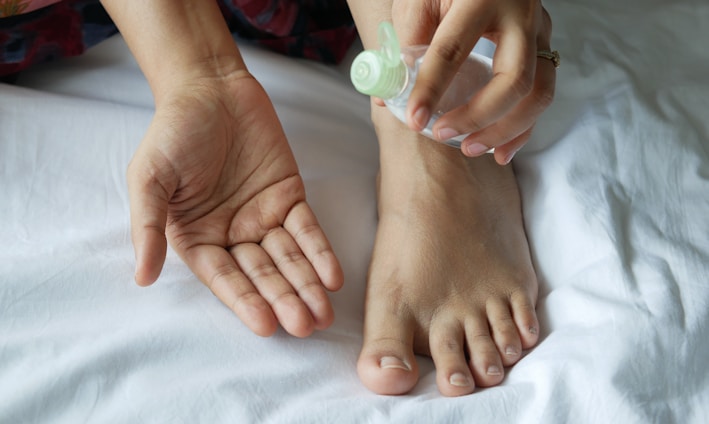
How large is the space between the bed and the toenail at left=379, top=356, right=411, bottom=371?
27 millimetres

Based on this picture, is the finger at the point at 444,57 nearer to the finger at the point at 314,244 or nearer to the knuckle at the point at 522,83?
the knuckle at the point at 522,83

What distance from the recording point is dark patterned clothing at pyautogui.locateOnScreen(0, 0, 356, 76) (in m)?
0.96

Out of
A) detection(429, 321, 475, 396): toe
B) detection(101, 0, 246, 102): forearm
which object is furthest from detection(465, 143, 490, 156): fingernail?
detection(101, 0, 246, 102): forearm

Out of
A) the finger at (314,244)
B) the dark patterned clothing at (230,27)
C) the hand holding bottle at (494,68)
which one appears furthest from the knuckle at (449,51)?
the dark patterned clothing at (230,27)

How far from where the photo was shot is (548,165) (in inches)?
35.1

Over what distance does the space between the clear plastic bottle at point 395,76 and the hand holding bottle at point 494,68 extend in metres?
0.02

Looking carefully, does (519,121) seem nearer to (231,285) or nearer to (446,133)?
(446,133)

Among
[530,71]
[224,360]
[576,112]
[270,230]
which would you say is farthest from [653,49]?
[224,360]

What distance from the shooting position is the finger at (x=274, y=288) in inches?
28.9

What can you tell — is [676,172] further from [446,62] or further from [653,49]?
[446,62]

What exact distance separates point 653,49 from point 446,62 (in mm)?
499

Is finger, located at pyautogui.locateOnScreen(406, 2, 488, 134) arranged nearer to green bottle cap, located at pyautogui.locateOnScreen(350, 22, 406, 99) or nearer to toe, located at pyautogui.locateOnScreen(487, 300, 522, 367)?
green bottle cap, located at pyautogui.locateOnScreen(350, 22, 406, 99)

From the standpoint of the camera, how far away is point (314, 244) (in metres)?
0.81

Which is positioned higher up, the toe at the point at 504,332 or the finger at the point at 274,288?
the finger at the point at 274,288
